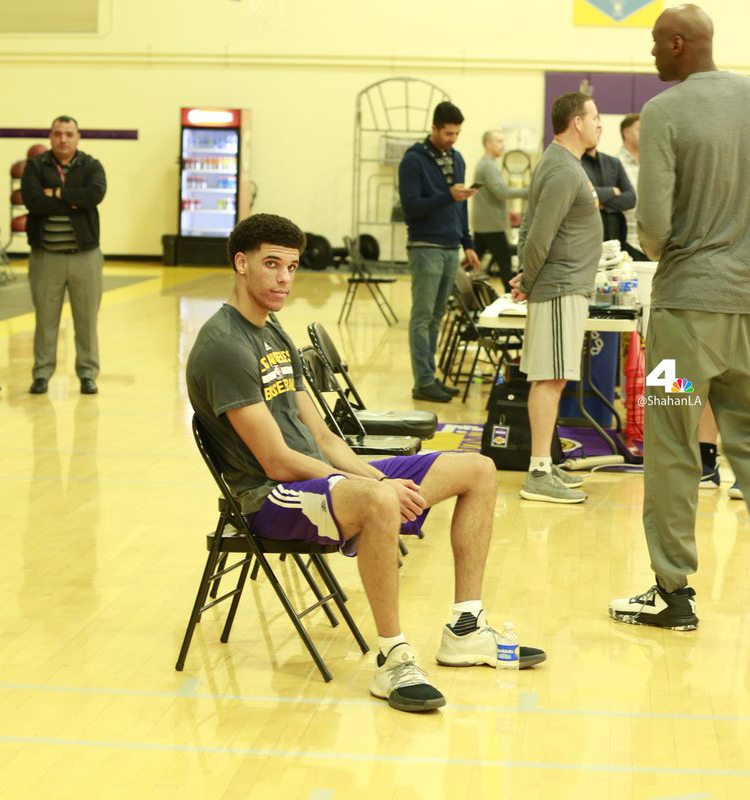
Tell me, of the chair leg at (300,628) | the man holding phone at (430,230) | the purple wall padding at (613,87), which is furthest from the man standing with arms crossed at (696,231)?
the purple wall padding at (613,87)

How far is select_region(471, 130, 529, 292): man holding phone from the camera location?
1338 cm

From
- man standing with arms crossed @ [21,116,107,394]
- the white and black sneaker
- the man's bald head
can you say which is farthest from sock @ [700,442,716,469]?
man standing with arms crossed @ [21,116,107,394]

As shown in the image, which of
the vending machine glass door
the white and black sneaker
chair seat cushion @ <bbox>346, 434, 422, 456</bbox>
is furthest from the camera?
the vending machine glass door

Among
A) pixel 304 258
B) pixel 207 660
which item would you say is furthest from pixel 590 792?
pixel 304 258

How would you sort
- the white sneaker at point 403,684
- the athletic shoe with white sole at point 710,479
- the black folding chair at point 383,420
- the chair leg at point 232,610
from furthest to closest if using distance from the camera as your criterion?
the athletic shoe with white sole at point 710,479 → the black folding chair at point 383,420 → the chair leg at point 232,610 → the white sneaker at point 403,684

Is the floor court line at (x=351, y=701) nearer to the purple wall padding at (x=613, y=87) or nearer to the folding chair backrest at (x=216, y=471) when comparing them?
the folding chair backrest at (x=216, y=471)

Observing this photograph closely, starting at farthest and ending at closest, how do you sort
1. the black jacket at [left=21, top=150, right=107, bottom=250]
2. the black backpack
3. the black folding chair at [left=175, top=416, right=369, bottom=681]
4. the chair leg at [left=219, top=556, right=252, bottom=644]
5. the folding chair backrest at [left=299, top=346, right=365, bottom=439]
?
1. the black jacket at [left=21, top=150, right=107, bottom=250]
2. the black backpack
3. the folding chair backrest at [left=299, top=346, right=365, bottom=439]
4. the chair leg at [left=219, top=556, right=252, bottom=644]
5. the black folding chair at [left=175, top=416, right=369, bottom=681]

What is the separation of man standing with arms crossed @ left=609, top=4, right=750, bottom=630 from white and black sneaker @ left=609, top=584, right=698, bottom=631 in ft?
1.51

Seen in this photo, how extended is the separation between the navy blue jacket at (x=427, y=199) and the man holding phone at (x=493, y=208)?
5261 millimetres

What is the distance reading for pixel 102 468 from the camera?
20.5ft

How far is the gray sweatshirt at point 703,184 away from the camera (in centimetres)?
377

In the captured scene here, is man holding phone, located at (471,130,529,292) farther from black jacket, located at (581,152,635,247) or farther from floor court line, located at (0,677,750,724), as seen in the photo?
floor court line, located at (0,677,750,724)

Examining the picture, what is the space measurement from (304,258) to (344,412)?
1211 cm

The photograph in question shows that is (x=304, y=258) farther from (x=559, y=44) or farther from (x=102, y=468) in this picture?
(x=102, y=468)
